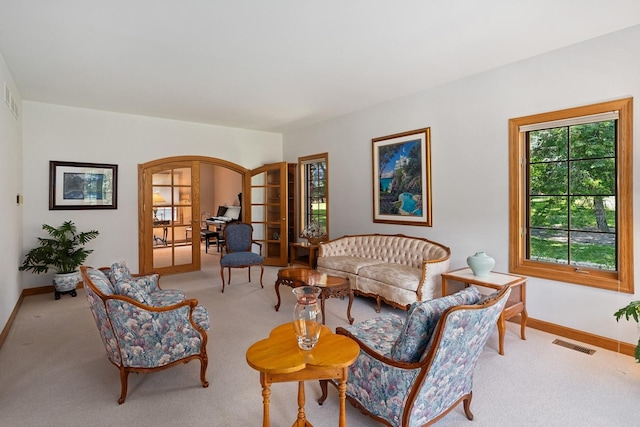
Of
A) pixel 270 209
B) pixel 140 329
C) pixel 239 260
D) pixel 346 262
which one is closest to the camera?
pixel 140 329

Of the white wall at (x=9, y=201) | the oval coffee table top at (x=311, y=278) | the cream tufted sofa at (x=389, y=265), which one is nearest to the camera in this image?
the white wall at (x=9, y=201)

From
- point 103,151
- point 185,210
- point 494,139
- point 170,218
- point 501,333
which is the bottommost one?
point 501,333

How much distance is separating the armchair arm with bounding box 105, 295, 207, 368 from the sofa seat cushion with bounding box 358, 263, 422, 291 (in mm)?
2291

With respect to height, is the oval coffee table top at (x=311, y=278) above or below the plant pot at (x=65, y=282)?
above

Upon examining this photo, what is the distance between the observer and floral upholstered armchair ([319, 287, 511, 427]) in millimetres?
1726

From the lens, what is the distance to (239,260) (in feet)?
18.0

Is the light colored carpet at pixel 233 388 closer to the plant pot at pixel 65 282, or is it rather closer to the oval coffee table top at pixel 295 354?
the oval coffee table top at pixel 295 354

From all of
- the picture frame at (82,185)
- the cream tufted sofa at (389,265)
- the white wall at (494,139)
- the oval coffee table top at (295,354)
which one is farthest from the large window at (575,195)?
the picture frame at (82,185)

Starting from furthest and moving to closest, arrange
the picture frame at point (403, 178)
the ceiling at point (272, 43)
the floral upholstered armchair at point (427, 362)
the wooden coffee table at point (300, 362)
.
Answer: the picture frame at point (403, 178) → the ceiling at point (272, 43) → the floral upholstered armchair at point (427, 362) → the wooden coffee table at point (300, 362)

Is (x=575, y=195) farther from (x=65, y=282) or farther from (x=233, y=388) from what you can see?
(x=65, y=282)

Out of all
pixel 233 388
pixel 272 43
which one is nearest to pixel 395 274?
pixel 233 388

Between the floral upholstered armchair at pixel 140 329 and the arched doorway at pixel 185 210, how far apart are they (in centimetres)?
378

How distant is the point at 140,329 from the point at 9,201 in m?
2.88

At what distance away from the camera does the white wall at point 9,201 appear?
3562 millimetres
